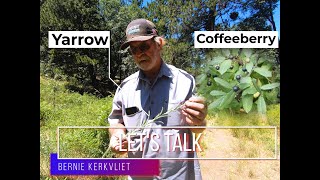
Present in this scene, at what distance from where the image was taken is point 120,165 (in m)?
4.55

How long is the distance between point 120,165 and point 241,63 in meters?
1.40

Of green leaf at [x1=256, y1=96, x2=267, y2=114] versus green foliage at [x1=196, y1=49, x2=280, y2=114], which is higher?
green foliage at [x1=196, y1=49, x2=280, y2=114]

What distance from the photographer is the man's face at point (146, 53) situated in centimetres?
A: 445

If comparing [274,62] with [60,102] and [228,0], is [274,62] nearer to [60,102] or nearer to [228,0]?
[228,0]

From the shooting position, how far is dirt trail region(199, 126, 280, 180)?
4.52m

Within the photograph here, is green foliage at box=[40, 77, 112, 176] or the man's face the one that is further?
green foliage at box=[40, 77, 112, 176]

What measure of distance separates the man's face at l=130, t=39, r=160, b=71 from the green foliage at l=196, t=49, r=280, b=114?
16.3 inches

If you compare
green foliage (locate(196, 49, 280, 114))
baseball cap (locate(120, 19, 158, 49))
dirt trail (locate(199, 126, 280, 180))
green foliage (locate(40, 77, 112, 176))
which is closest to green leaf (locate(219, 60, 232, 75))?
green foliage (locate(196, 49, 280, 114))

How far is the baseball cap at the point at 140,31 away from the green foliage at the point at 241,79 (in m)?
0.55

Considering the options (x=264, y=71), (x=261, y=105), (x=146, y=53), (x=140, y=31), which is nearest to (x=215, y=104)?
(x=261, y=105)

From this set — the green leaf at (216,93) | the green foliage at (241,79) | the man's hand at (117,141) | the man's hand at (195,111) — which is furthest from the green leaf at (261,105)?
the man's hand at (117,141)

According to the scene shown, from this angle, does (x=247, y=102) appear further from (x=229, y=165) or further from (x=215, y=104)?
(x=229, y=165)

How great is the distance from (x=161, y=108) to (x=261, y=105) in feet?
2.88

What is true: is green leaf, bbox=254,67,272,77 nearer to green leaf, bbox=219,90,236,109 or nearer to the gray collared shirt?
green leaf, bbox=219,90,236,109
